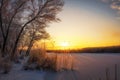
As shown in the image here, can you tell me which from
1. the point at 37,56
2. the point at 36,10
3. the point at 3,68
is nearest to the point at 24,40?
the point at 36,10

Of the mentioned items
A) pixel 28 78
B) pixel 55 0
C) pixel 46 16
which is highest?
pixel 55 0

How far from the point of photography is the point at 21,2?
17.1 m

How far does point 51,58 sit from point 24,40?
1686cm

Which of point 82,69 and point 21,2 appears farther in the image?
point 21,2

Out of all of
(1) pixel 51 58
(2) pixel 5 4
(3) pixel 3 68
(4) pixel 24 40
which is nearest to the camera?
(3) pixel 3 68

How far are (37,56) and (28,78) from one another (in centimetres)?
364

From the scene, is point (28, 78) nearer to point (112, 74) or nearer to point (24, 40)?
point (112, 74)

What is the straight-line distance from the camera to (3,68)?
11680 millimetres

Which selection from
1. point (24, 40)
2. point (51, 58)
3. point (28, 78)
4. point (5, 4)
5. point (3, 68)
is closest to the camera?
point (28, 78)

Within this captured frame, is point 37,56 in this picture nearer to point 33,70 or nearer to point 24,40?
point 33,70

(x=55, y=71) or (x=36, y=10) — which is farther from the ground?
(x=36, y=10)

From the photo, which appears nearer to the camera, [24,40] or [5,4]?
[5,4]

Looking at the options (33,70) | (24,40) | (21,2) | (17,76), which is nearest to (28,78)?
(17,76)

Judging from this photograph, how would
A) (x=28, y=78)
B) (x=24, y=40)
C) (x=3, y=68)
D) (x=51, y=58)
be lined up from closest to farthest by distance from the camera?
1. (x=28, y=78)
2. (x=3, y=68)
3. (x=51, y=58)
4. (x=24, y=40)
